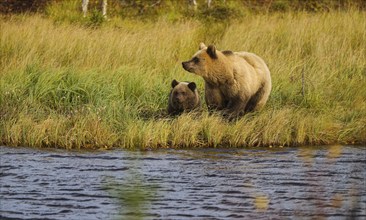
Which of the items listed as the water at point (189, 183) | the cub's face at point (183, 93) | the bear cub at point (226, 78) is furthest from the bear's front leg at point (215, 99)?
the water at point (189, 183)

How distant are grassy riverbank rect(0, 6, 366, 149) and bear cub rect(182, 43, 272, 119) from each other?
0.27 m

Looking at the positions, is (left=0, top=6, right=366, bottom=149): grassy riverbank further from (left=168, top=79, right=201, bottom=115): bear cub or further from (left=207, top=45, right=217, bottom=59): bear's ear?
(left=207, top=45, right=217, bottom=59): bear's ear

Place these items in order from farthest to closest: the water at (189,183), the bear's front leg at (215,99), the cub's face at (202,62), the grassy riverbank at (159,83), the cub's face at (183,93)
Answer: the cub's face at (183,93)
the bear's front leg at (215,99)
the cub's face at (202,62)
the grassy riverbank at (159,83)
the water at (189,183)

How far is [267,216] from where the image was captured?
7176mm

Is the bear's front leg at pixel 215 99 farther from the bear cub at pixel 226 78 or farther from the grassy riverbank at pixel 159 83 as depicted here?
the grassy riverbank at pixel 159 83

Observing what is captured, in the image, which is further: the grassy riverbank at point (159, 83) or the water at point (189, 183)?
the grassy riverbank at point (159, 83)

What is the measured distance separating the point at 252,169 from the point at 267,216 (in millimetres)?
2048

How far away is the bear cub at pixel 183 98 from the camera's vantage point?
37.3 ft

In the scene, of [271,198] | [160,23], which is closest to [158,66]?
[160,23]

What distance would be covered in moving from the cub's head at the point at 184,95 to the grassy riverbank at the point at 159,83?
29 centimetres

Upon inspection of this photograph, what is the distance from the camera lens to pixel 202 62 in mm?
11062

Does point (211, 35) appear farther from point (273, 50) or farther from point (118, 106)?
point (118, 106)

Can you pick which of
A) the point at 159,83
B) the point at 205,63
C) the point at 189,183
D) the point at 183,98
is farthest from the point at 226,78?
the point at 189,183

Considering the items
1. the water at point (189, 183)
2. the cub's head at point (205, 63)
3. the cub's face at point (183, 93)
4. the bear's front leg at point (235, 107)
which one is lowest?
the water at point (189, 183)
